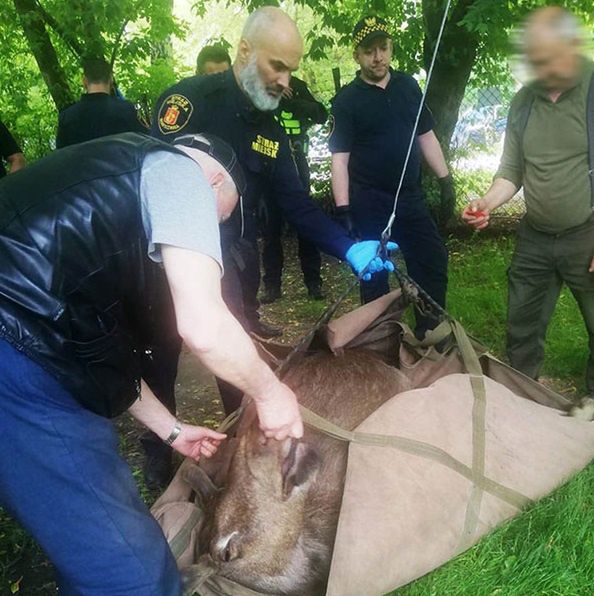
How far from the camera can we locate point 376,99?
14.9 feet

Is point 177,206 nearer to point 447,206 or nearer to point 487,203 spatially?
point 487,203

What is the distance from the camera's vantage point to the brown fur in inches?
83.4

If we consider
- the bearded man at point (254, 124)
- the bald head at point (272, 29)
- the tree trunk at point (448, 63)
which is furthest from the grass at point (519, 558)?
the tree trunk at point (448, 63)

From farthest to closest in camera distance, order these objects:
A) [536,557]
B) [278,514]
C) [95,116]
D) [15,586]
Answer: [95,116] → [15,586] → [536,557] → [278,514]

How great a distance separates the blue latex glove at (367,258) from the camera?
2998 millimetres

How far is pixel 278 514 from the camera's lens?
2152 millimetres

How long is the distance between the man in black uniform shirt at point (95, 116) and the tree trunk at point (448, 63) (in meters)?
3.46

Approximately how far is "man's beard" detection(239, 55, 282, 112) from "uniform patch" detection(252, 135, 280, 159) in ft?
0.50

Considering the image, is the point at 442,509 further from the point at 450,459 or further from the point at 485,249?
the point at 485,249

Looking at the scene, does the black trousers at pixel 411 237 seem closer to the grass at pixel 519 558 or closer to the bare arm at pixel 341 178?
the bare arm at pixel 341 178

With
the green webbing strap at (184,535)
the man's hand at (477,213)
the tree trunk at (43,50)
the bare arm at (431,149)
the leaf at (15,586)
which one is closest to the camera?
the green webbing strap at (184,535)

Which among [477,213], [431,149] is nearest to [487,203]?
[477,213]

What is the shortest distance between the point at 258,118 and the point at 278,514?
1.92 metres

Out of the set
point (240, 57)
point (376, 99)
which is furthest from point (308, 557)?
point (376, 99)
